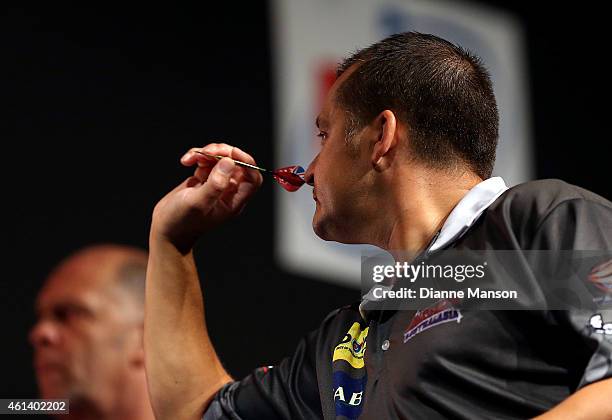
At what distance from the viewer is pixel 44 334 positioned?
3594 millimetres

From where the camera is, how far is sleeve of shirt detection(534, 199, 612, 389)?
1.72m

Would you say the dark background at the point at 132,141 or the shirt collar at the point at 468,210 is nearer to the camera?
the shirt collar at the point at 468,210

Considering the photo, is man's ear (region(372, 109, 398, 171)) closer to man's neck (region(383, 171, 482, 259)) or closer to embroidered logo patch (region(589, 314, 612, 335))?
man's neck (region(383, 171, 482, 259))

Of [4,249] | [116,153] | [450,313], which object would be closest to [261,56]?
[116,153]

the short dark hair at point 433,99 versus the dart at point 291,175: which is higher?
the short dark hair at point 433,99

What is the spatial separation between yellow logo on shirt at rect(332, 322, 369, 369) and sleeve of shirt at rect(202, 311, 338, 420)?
101 mm

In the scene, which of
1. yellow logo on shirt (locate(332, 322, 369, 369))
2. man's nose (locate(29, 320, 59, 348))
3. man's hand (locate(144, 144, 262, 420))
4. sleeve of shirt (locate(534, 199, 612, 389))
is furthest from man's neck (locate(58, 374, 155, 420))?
sleeve of shirt (locate(534, 199, 612, 389))

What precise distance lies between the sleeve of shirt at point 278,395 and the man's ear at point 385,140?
1.26ft

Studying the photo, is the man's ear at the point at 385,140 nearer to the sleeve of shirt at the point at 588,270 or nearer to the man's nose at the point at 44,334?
the sleeve of shirt at the point at 588,270

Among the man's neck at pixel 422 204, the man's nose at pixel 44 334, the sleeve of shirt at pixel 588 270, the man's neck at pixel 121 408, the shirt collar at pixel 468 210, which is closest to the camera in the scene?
the sleeve of shirt at pixel 588 270

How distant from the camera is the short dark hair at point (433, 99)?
7.02ft

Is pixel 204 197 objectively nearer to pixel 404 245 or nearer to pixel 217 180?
pixel 217 180

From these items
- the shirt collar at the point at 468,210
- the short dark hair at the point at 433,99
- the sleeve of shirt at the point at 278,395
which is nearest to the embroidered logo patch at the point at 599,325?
the shirt collar at the point at 468,210

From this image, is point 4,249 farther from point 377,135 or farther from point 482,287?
point 482,287
